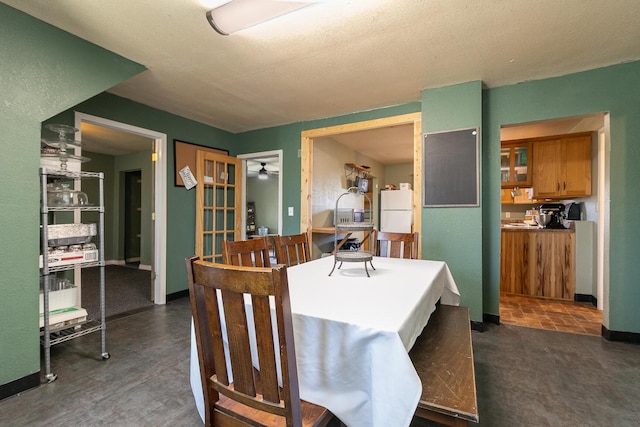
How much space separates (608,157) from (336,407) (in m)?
3.37

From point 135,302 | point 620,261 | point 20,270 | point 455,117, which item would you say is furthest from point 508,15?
point 135,302

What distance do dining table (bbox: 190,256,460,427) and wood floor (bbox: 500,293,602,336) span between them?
8.23ft

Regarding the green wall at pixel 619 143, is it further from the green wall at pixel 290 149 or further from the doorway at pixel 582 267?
the green wall at pixel 290 149

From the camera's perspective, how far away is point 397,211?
5.82 meters

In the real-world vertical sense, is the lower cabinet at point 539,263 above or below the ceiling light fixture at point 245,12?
below

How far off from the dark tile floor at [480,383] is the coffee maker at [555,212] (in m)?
1.94

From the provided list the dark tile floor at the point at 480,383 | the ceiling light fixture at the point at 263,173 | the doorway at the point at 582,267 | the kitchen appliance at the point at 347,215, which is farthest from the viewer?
the ceiling light fixture at the point at 263,173

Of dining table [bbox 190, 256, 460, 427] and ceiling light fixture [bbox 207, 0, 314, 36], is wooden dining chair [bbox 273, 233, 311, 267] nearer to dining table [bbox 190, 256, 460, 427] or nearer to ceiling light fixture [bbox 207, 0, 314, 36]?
dining table [bbox 190, 256, 460, 427]

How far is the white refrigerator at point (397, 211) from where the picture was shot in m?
5.67

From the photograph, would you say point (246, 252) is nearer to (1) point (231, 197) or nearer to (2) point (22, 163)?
(2) point (22, 163)

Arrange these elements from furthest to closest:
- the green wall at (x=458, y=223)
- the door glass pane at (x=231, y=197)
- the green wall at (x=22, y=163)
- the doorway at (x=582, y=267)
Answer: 1. the door glass pane at (x=231, y=197)
2. the doorway at (x=582, y=267)
3. the green wall at (x=458, y=223)
4. the green wall at (x=22, y=163)

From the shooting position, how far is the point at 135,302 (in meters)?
3.80

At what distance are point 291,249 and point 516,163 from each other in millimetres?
3948

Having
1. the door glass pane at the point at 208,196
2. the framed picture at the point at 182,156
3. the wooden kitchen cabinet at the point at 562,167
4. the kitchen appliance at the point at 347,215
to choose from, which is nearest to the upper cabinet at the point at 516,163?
the wooden kitchen cabinet at the point at 562,167
